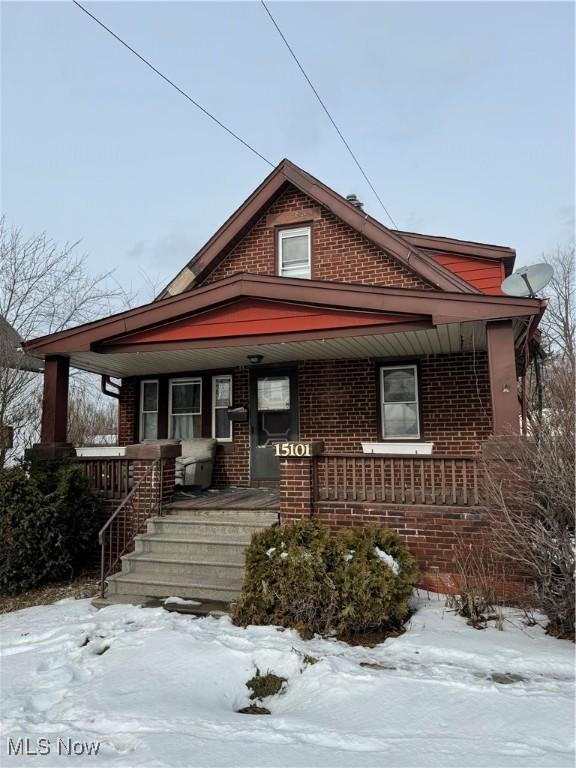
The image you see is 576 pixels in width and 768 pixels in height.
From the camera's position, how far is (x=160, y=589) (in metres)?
5.87

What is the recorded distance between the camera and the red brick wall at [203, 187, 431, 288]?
9.14 meters

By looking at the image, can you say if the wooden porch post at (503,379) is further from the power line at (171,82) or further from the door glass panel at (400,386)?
the power line at (171,82)

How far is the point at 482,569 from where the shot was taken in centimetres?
531

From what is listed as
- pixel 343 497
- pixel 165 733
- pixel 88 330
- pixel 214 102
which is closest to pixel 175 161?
pixel 214 102

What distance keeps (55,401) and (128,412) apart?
8.46 ft

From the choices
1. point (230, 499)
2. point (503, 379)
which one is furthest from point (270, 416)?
point (503, 379)

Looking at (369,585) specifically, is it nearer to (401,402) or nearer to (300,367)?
(401,402)

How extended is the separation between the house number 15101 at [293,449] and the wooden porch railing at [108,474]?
8.48 ft

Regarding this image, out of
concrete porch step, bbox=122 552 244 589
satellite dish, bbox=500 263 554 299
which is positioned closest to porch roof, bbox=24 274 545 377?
satellite dish, bbox=500 263 554 299

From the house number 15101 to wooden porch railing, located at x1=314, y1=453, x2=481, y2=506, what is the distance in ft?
0.90

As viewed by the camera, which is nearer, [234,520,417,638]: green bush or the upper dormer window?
[234,520,417,638]: green bush

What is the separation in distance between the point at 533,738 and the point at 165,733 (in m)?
2.10

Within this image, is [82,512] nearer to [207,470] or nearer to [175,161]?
[207,470]

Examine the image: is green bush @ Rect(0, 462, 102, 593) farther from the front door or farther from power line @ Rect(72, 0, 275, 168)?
power line @ Rect(72, 0, 275, 168)
